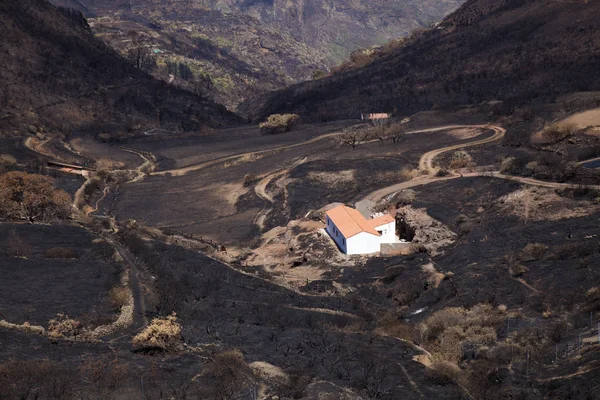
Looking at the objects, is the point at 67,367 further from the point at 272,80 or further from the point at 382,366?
the point at 272,80

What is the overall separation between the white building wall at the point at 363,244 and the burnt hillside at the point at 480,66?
147 feet

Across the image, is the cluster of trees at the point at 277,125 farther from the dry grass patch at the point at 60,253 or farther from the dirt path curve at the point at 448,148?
the dry grass patch at the point at 60,253

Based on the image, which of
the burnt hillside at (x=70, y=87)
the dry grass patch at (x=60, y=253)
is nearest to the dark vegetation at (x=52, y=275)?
the dry grass patch at (x=60, y=253)

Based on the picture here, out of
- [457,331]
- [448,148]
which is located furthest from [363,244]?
[448,148]

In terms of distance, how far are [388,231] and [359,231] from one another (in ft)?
8.23

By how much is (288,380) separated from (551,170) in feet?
103

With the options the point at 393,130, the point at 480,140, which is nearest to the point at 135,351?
the point at 480,140

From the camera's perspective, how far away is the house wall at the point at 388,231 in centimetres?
4088

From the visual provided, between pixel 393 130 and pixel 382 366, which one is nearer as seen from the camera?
pixel 382 366

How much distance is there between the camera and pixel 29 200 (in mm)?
36156

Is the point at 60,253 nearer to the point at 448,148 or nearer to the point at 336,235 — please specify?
the point at 336,235

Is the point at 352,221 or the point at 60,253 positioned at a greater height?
the point at 60,253

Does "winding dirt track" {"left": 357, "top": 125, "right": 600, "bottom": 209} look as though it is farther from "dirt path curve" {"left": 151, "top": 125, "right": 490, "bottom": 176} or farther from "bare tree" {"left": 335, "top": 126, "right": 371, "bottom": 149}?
"bare tree" {"left": 335, "top": 126, "right": 371, "bottom": 149}

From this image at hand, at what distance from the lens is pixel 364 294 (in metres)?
32.3
